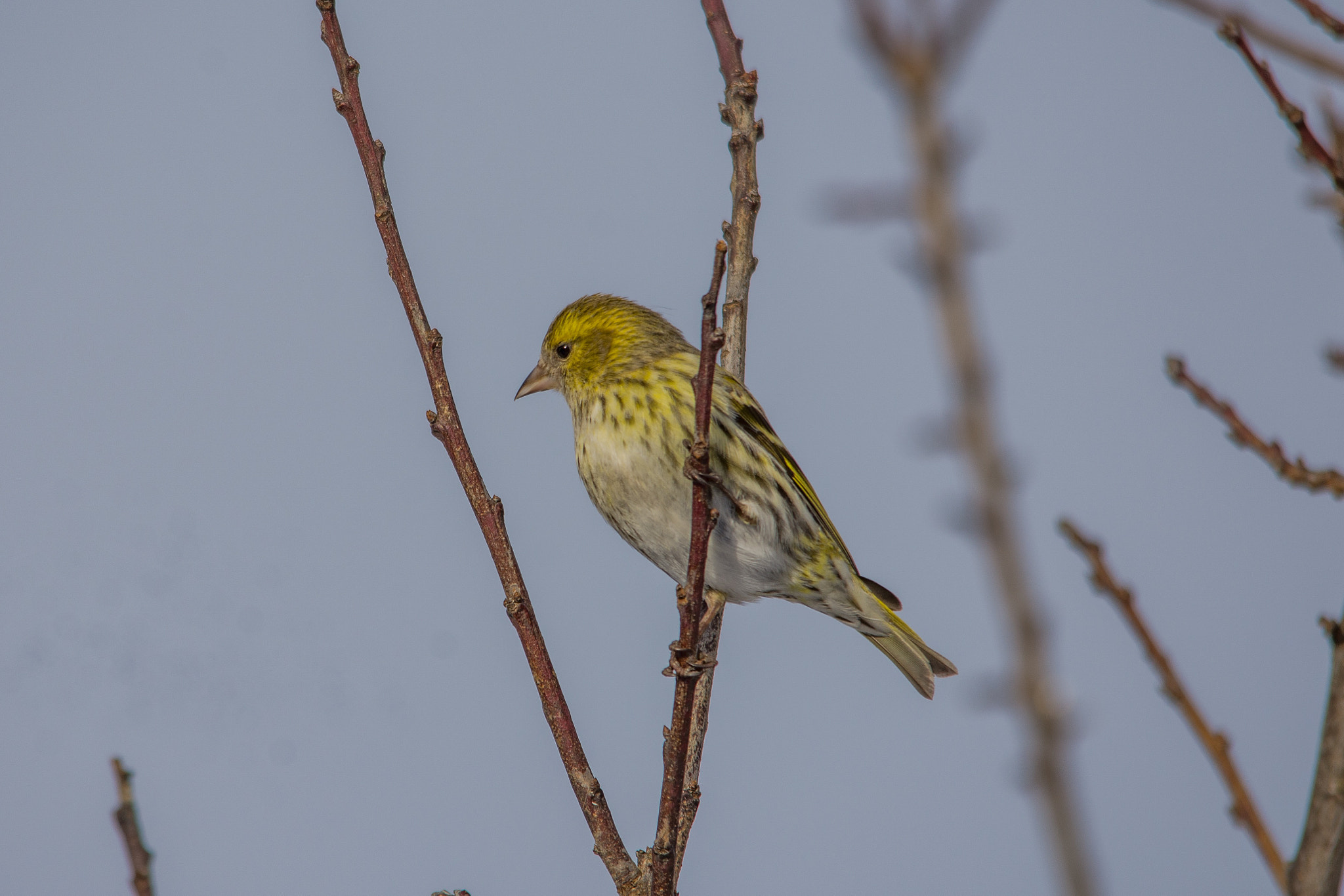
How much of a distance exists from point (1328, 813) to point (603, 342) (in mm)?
4168

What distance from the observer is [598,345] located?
220 inches

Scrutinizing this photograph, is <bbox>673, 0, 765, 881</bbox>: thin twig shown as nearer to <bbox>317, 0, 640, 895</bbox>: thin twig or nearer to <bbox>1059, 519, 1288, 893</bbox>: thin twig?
<bbox>317, 0, 640, 895</bbox>: thin twig

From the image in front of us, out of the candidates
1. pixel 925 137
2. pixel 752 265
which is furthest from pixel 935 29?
pixel 752 265

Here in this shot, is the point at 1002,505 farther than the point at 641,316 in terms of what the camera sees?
No

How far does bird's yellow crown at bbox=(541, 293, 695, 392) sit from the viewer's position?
5430 millimetres

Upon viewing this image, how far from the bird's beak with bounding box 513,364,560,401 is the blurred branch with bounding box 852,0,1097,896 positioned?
489 centimetres

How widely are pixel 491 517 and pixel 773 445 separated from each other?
7.23ft

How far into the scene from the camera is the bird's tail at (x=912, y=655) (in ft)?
18.4

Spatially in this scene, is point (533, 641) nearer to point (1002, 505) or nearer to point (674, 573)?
point (674, 573)

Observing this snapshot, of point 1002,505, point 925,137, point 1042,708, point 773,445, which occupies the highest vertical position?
point 773,445

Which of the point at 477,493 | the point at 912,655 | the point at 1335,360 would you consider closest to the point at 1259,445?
the point at 1335,360

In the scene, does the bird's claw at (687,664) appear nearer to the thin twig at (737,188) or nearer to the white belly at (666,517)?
the thin twig at (737,188)

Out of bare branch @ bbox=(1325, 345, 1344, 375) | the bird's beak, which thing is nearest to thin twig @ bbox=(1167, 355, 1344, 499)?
bare branch @ bbox=(1325, 345, 1344, 375)

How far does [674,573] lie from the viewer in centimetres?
536
